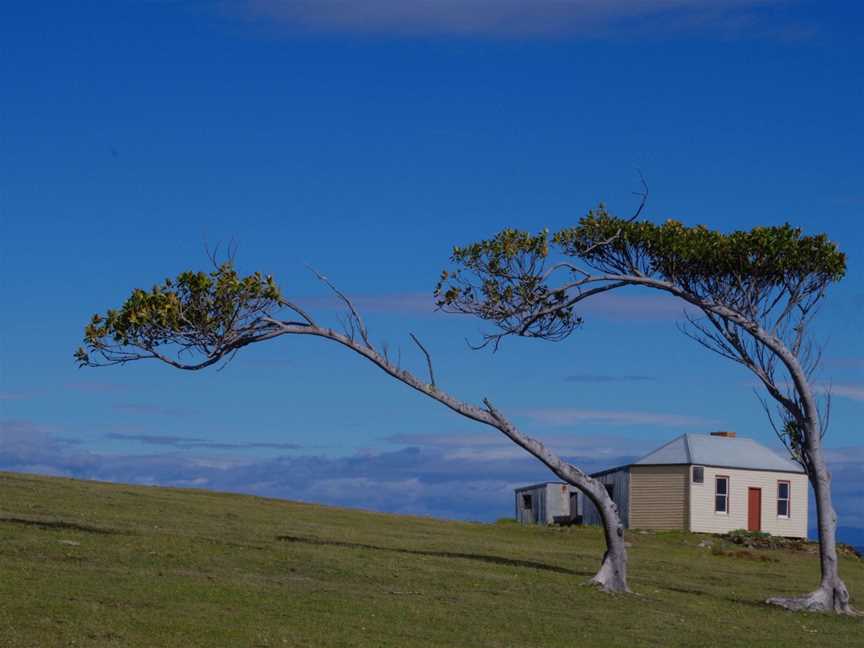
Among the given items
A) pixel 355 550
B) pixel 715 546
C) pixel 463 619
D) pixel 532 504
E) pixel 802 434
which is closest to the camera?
pixel 463 619

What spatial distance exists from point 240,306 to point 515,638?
11.7 m

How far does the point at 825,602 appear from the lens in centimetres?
3097

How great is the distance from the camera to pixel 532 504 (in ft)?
246

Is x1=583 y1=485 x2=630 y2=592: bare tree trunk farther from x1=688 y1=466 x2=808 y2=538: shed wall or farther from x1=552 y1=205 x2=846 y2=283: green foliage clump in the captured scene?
x1=688 y1=466 x2=808 y2=538: shed wall

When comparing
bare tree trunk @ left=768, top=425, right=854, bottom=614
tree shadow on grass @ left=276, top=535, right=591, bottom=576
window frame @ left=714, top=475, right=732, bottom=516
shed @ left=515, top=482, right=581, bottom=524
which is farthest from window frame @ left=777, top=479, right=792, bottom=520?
bare tree trunk @ left=768, top=425, right=854, bottom=614

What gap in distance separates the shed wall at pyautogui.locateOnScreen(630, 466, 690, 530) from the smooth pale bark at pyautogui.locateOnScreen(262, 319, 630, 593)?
3448 cm

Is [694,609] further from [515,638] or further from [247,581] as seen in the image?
[247,581]

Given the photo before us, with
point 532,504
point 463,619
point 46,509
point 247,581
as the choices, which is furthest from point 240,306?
point 532,504

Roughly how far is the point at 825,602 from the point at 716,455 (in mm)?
34757

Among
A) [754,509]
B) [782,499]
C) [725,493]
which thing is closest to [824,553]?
[725,493]

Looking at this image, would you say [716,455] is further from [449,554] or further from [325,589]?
[325,589]

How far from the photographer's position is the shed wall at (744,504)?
2498 inches

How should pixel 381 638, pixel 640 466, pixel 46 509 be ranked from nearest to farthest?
pixel 381 638 < pixel 46 509 < pixel 640 466

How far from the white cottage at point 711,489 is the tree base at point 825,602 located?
32.1 m
